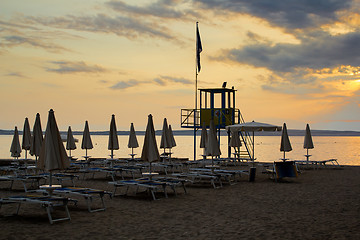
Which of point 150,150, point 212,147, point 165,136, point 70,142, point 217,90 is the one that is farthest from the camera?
point 217,90

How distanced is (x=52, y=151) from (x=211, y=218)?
12.7 ft

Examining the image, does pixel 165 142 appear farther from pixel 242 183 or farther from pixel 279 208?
pixel 279 208

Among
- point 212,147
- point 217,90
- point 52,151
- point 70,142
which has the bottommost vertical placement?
point 52,151

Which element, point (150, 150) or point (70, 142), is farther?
point (70, 142)

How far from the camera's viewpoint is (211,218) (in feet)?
29.8

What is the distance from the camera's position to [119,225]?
27.6 feet

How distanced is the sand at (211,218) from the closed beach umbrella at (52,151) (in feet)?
3.50

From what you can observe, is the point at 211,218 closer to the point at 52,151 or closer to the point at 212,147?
the point at 52,151

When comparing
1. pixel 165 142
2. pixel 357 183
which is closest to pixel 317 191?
pixel 357 183

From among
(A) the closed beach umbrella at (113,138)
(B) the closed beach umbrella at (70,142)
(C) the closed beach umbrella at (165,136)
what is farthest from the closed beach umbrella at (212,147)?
(B) the closed beach umbrella at (70,142)

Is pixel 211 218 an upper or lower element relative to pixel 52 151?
lower

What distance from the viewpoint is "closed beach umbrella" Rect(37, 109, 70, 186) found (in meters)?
9.73

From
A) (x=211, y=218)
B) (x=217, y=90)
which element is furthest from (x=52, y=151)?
(x=217, y=90)

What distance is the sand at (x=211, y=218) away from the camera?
301 inches
